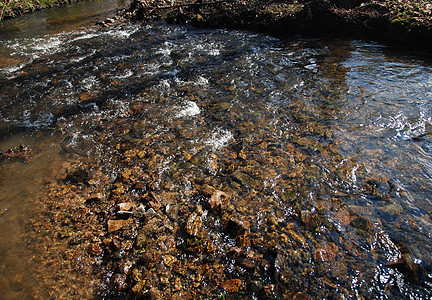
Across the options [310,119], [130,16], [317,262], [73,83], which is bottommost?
[317,262]

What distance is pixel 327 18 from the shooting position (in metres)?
9.20

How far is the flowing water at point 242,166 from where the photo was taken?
2.65 metres

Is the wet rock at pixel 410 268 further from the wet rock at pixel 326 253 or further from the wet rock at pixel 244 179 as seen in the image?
the wet rock at pixel 244 179

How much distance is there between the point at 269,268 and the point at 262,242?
335 millimetres

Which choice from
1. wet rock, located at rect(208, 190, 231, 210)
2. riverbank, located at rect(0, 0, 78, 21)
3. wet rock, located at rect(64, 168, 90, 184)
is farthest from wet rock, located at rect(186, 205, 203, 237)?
riverbank, located at rect(0, 0, 78, 21)

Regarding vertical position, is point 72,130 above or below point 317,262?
above

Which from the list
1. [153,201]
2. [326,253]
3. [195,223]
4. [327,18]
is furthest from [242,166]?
[327,18]

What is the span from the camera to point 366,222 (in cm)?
306

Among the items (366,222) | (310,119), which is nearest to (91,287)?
(366,222)

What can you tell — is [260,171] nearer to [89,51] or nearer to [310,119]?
[310,119]

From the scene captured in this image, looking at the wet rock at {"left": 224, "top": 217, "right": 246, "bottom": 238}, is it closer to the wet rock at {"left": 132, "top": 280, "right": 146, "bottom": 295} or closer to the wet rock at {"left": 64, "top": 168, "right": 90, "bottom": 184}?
the wet rock at {"left": 132, "top": 280, "right": 146, "bottom": 295}

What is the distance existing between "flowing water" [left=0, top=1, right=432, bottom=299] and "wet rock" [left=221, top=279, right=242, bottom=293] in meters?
0.02

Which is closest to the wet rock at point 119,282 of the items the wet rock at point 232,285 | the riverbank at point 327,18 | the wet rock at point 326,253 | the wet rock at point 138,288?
the wet rock at point 138,288

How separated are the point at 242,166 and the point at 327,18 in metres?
8.77
